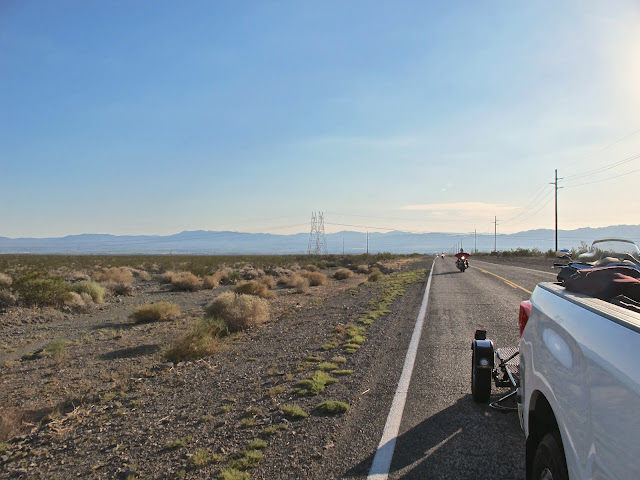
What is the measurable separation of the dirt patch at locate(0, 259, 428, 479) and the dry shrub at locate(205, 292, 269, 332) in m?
0.42

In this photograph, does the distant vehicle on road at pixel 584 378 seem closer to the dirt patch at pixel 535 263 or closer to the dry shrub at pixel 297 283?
the dry shrub at pixel 297 283

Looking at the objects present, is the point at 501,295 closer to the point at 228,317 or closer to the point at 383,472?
the point at 228,317

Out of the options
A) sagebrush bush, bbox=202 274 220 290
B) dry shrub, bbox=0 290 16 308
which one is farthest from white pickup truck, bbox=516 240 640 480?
sagebrush bush, bbox=202 274 220 290

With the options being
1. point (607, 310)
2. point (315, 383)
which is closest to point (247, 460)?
point (315, 383)

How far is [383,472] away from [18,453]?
372cm

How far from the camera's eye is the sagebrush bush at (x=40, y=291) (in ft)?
56.3

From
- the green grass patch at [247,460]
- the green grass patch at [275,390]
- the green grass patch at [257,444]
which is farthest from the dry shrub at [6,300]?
the green grass patch at [247,460]

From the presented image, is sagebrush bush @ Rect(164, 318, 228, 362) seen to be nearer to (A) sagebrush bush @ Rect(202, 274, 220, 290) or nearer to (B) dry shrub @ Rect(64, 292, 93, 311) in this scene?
(B) dry shrub @ Rect(64, 292, 93, 311)

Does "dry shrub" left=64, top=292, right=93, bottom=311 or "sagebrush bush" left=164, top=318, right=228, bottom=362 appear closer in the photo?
"sagebrush bush" left=164, top=318, right=228, bottom=362

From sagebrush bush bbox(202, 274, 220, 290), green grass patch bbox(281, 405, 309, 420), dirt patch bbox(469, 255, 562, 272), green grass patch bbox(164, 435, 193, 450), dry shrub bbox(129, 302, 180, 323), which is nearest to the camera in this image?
green grass patch bbox(164, 435, 193, 450)

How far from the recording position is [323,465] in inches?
159

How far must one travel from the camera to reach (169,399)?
647cm

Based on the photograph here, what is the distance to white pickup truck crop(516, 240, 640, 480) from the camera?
64.1 inches

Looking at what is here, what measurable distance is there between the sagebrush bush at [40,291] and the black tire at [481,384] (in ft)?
53.6
